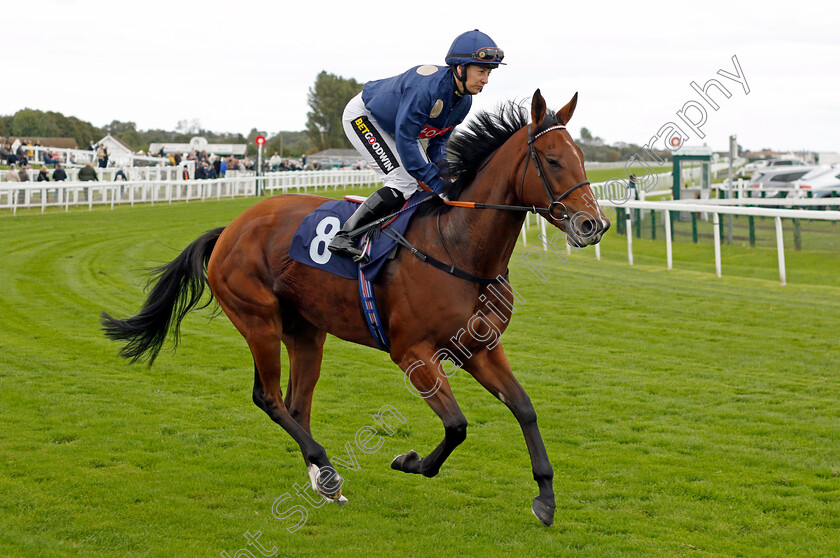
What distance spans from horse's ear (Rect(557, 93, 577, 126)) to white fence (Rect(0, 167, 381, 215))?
Answer: 19847 mm

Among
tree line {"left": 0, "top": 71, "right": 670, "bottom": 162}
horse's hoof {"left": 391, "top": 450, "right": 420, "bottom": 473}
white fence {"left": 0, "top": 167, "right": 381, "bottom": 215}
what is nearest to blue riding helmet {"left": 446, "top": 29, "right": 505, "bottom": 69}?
horse's hoof {"left": 391, "top": 450, "right": 420, "bottom": 473}

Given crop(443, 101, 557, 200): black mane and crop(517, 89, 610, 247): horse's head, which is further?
crop(443, 101, 557, 200): black mane

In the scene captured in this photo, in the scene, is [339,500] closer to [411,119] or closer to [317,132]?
[411,119]

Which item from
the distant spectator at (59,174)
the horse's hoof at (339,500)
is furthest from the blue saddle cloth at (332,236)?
the distant spectator at (59,174)

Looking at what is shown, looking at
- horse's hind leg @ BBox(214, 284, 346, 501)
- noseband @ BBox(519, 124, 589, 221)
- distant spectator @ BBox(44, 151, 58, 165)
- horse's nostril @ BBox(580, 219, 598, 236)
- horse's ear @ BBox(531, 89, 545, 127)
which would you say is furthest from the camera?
distant spectator @ BBox(44, 151, 58, 165)

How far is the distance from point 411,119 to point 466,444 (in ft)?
6.90

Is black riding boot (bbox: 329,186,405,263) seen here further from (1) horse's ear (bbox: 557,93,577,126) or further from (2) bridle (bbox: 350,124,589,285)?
(1) horse's ear (bbox: 557,93,577,126)

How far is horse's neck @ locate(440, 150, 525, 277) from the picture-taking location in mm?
4031

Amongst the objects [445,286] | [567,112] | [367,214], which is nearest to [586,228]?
[567,112]

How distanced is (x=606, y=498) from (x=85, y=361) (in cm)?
484

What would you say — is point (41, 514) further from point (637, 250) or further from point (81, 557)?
point (637, 250)

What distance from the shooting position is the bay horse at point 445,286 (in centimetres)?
390

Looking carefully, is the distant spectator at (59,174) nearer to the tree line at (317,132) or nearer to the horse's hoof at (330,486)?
the horse's hoof at (330,486)

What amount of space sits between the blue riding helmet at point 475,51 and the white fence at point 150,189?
64.1 ft
